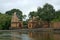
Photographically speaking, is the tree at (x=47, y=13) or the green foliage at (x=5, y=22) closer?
the green foliage at (x=5, y=22)

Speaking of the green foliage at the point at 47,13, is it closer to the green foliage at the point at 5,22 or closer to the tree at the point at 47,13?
the tree at the point at 47,13

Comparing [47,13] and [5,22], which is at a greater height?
[47,13]

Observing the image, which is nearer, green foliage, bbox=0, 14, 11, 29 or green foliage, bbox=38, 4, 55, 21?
green foliage, bbox=0, 14, 11, 29

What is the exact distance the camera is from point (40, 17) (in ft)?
235

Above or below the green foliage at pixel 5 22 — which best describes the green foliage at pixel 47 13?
above

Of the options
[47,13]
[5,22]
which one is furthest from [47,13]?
[5,22]

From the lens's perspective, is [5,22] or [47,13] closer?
[5,22]

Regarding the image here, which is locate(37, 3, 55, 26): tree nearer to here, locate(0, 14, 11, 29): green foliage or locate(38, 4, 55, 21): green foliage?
locate(38, 4, 55, 21): green foliage

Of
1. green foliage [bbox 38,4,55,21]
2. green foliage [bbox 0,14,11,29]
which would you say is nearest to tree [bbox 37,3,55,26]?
green foliage [bbox 38,4,55,21]

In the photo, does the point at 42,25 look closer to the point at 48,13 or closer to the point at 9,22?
the point at 48,13

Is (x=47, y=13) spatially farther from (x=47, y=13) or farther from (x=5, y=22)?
(x=5, y=22)

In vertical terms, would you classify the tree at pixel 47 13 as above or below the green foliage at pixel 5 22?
above

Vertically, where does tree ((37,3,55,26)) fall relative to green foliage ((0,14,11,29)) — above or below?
above

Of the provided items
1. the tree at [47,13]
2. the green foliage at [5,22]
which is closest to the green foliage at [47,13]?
the tree at [47,13]
